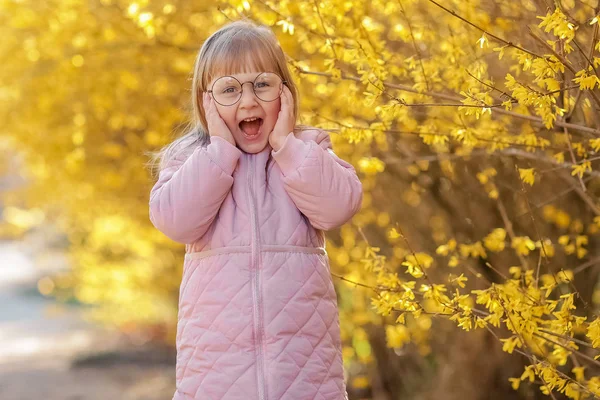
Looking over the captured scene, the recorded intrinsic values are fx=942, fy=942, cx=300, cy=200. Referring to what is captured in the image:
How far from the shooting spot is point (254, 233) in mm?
2471

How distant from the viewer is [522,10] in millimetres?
3248

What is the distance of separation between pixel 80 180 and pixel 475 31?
17.2 feet

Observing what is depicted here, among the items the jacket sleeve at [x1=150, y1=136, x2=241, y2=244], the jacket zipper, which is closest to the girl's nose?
the jacket sleeve at [x1=150, y1=136, x2=241, y2=244]

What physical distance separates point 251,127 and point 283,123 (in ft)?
0.35

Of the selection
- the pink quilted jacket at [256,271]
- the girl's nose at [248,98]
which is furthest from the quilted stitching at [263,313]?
the girl's nose at [248,98]

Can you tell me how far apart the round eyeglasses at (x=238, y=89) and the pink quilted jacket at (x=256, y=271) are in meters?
0.12

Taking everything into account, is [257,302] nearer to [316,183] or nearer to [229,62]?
[316,183]

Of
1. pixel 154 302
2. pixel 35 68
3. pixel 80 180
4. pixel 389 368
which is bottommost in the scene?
pixel 154 302

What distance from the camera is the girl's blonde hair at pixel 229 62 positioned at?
256 centimetres

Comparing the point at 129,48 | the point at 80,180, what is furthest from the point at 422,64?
the point at 80,180

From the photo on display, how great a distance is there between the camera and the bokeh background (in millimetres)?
2979

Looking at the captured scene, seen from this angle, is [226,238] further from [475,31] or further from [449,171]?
[449,171]

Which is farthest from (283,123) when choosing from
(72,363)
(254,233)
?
(72,363)

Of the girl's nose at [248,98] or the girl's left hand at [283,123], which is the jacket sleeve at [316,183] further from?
the girl's nose at [248,98]
